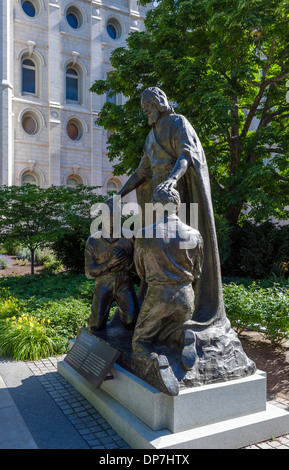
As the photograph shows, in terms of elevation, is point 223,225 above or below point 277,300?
above

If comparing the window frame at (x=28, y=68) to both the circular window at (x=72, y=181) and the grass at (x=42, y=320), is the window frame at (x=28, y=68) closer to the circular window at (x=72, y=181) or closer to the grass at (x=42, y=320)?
the circular window at (x=72, y=181)

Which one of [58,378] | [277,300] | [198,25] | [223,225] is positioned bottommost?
[58,378]

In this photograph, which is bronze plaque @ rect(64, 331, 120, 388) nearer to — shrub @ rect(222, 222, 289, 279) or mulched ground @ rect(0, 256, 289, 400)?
mulched ground @ rect(0, 256, 289, 400)

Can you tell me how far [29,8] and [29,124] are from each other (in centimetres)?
793

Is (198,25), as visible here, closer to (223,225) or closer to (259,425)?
(223,225)

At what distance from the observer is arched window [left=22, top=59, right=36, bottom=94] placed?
25.7 metres

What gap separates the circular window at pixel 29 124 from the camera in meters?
25.9

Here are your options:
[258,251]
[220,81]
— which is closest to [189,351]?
[220,81]

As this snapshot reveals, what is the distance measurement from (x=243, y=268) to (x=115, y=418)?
36.2ft

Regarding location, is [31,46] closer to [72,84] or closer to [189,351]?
[72,84]

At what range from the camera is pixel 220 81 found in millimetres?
11320

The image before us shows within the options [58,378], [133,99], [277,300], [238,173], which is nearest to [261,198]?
[238,173]
